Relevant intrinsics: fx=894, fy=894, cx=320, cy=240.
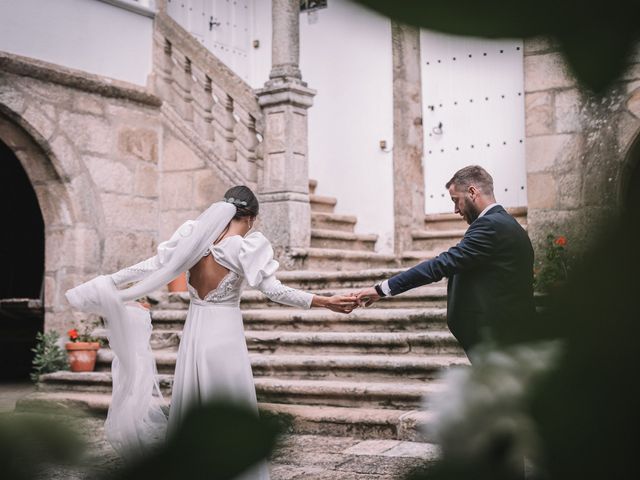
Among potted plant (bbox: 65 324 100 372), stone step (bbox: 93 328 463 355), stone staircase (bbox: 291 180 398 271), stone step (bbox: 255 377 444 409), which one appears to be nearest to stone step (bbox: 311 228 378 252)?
stone staircase (bbox: 291 180 398 271)

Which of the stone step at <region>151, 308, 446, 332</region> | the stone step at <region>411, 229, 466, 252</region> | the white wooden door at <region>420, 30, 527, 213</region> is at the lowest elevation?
the stone step at <region>151, 308, 446, 332</region>

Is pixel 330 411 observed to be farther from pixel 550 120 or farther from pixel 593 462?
pixel 593 462

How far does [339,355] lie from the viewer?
5938 mm

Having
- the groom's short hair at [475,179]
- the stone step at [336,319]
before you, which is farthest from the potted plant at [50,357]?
the groom's short hair at [475,179]

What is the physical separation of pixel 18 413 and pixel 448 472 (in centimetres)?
21

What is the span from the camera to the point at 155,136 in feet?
25.3

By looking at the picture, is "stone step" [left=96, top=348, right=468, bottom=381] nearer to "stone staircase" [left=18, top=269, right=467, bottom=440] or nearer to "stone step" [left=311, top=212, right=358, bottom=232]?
"stone staircase" [left=18, top=269, right=467, bottom=440]

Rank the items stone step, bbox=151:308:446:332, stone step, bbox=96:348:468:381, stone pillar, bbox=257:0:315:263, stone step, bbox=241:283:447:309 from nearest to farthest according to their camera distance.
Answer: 1. stone step, bbox=96:348:468:381
2. stone step, bbox=151:308:446:332
3. stone step, bbox=241:283:447:309
4. stone pillar, bbox=257:0:315:263

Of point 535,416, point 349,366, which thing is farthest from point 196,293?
point 535,416

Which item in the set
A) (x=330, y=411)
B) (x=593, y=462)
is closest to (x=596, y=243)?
(x=593, y=462)

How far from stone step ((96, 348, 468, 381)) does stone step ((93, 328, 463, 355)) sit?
0.08 metres

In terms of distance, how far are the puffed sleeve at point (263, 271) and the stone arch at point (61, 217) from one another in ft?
10.6

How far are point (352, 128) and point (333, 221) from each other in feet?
3.35

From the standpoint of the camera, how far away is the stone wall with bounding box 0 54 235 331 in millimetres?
6742
